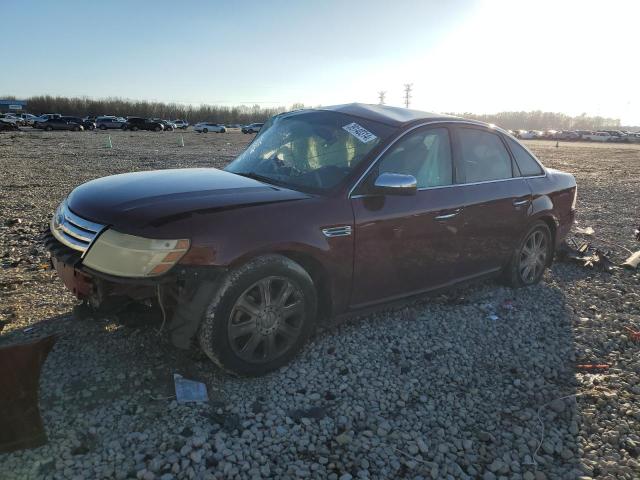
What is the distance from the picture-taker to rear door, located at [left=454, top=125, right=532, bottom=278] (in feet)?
13.4

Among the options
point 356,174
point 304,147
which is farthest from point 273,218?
point 304,147

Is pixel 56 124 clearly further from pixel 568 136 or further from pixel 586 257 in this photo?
pixel 568 136

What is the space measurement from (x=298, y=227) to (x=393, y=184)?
2.51 ft

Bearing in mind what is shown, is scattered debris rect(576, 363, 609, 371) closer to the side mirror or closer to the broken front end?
the side mirror

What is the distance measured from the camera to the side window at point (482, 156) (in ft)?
13.6

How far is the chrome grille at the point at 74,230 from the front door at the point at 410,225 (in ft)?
5.51

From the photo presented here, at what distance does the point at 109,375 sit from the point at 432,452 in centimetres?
202

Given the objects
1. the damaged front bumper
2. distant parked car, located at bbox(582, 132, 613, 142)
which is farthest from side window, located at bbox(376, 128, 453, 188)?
distant parked car, located at bbox(582, 132, 613, 142)

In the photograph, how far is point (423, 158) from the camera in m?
3.83

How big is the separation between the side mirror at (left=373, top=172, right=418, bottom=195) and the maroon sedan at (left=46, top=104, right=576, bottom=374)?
0.01 m

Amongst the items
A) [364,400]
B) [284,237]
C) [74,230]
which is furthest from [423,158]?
[74,230]

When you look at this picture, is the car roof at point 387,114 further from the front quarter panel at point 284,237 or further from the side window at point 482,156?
the front quarter panel at point 284,237

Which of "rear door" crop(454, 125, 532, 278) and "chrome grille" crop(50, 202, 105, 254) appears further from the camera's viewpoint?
"rear door" crop(454, 125, 532, 278)

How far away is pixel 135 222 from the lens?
2.64m
